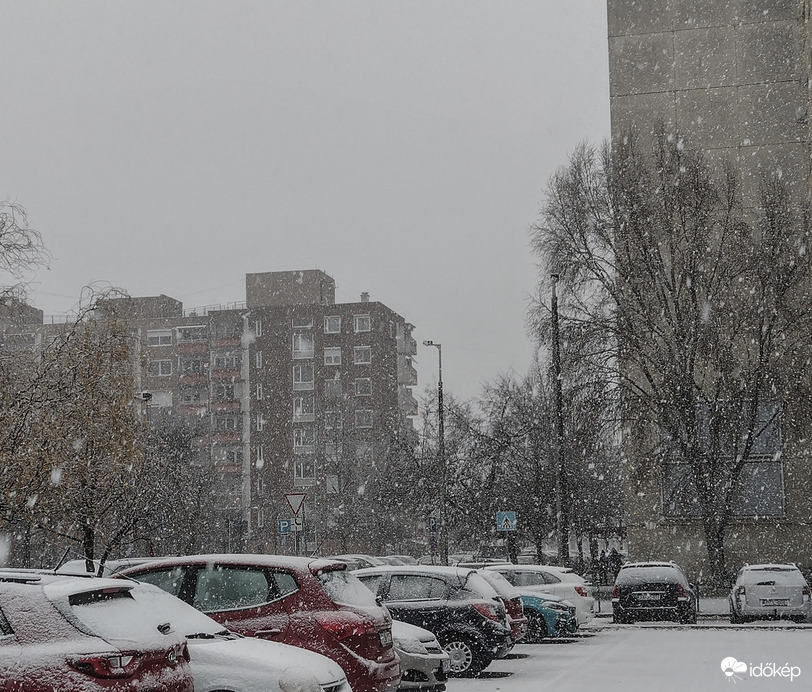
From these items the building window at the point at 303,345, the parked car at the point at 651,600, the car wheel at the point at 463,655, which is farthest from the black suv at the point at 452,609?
the building window at the point at 303,345

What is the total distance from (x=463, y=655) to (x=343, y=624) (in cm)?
609

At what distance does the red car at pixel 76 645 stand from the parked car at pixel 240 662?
0.42 m

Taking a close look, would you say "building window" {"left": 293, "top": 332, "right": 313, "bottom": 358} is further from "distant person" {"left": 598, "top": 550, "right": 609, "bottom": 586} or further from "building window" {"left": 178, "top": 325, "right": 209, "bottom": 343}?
"distant person" {"left": 598, "top": 550, "right": 609, "bottom": 586}

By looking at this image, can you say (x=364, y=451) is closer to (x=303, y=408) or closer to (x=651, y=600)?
(x=303, y=408)

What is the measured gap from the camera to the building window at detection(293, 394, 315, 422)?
97875 millimetres

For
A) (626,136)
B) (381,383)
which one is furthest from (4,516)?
(381,383)

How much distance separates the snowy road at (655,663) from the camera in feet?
48.2

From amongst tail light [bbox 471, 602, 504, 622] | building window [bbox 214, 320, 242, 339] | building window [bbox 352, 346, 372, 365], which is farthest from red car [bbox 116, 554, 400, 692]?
building window [bbox 214, 320, 242, 339]

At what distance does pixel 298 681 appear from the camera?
322 inches

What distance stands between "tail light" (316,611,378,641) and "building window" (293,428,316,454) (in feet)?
281

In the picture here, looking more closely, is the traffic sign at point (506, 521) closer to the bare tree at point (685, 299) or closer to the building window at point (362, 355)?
the bare tree at point (685, 299)

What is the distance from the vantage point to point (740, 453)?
125 ft

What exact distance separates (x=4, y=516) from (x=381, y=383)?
79554 millimetres

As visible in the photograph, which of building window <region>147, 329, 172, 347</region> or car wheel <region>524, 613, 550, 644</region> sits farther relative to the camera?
building window <region>147, 329, 172, 347</region>
